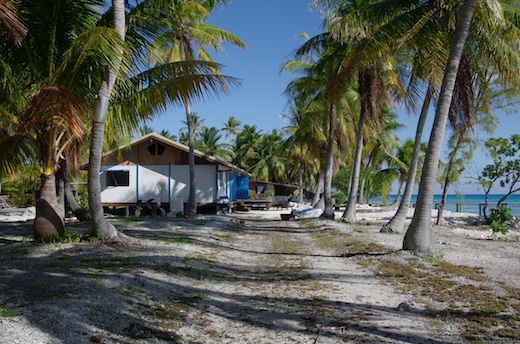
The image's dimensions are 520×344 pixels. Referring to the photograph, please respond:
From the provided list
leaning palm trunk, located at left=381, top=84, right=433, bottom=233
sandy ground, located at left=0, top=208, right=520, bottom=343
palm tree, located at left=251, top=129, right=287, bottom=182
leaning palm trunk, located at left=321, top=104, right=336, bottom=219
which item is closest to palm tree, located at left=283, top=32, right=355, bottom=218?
leaning palm trunk, located at left=321, top=104, right=336, bottom=219

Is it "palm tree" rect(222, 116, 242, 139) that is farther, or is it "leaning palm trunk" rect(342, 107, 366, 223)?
"palm tree" rect(222, 116, 242, 139)

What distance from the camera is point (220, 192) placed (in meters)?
28.8

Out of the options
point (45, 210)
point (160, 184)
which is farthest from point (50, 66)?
point (160, 184)

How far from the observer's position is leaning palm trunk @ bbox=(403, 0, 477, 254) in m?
9.60

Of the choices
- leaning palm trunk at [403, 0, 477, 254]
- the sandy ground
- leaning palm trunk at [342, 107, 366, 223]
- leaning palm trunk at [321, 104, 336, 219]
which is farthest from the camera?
Answer: leaning palm trunk at [321, 104, 336, 219]

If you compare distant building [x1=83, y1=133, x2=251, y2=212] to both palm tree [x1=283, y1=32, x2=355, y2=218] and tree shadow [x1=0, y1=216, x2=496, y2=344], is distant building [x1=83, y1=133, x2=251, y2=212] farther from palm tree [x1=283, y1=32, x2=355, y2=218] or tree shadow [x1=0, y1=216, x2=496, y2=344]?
tree shadow [x1=0, y1=216, x2=496, y2=344]

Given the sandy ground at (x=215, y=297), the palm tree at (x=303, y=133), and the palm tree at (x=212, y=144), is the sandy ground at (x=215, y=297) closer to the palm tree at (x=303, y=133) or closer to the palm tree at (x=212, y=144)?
the palm tree at (x=303, y=133)

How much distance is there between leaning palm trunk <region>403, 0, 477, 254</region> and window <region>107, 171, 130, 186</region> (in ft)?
67.0

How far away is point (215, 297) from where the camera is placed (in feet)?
22.1

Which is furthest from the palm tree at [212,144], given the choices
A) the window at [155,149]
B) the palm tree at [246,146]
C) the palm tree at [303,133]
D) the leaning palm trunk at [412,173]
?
the leaning palm trunk at [412,173]

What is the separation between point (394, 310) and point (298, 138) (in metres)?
27.4

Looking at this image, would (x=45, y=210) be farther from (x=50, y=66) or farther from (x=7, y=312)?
(x=7, y=312)

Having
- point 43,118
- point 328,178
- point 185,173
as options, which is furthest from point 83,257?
point 185,173

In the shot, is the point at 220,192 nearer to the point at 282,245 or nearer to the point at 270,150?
the point at 282,245
